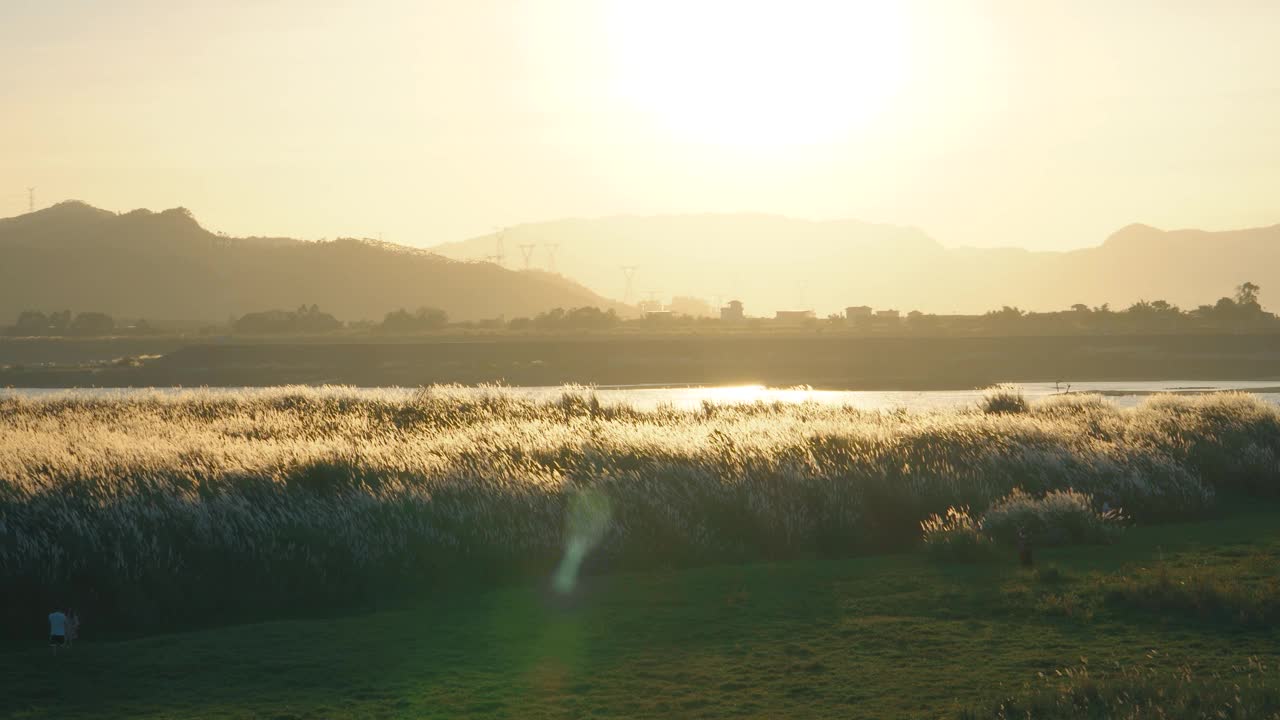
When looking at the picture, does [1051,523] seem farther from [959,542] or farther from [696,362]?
[696,362]

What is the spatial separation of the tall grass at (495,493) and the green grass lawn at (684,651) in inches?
55.4

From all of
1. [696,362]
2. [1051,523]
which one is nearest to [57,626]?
[1051,523]

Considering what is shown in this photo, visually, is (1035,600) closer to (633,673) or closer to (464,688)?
(633,673)

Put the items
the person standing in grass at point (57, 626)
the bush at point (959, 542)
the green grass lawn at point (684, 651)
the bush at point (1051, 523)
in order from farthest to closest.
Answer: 1. the bush at point (1051, 523)
2. the bush at point (959, 542)
3. the person standing in grass at point (57, 626)
4. the green grass lawn at point (684, 651)

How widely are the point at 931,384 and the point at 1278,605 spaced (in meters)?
90.8

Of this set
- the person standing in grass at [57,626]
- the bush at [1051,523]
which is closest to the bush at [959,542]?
the bush at [1051,523]

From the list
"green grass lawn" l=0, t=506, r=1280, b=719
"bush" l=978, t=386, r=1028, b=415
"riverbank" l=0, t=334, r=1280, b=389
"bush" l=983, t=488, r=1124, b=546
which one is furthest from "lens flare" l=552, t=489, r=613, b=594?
"riverbank" l=0, t=334, r=1280, b=389

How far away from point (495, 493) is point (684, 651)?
718 centimetres

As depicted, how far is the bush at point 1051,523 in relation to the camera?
63.4ft

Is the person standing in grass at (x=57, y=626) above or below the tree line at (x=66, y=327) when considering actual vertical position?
below

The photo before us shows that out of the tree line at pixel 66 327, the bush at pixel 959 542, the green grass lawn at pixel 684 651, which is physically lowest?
the green grass lawn at pixel 684 651

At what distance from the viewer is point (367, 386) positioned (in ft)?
336

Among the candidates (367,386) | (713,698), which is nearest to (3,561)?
(713,698)

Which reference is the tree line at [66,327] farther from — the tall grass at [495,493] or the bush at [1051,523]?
the bush at [1051,523]
